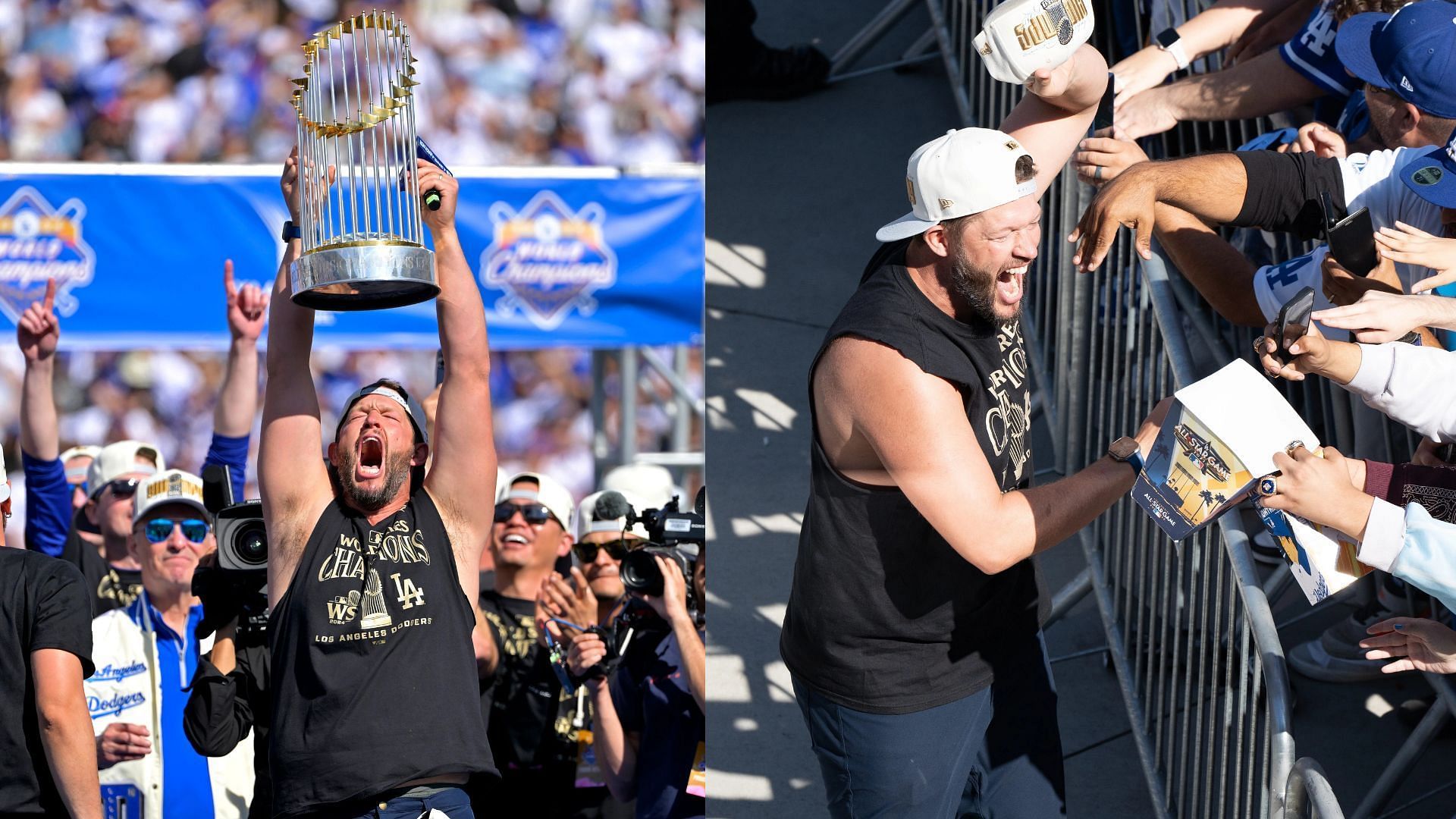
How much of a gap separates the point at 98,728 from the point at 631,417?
3.54 m

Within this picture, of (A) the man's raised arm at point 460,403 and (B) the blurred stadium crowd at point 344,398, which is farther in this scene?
(B) the blurred stadium crowd at point 344,398

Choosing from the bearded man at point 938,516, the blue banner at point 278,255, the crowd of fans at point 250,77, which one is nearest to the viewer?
the bearded man at point 938,516

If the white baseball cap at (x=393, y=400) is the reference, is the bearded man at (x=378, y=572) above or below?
below

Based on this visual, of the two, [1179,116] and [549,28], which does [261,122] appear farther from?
[1179,116]

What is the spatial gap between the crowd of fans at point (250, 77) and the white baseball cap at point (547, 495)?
191 inches

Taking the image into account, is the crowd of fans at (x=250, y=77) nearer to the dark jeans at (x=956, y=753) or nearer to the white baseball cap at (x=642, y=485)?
the white baseball cap at (x=642, y=485)

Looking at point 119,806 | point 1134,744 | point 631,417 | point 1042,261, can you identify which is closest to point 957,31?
point 1042,261

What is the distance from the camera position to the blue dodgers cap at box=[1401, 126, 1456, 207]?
2711 millimetres

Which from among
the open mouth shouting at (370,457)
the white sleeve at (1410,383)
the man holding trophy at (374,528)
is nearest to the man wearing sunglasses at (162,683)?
the man holding trophy at (374,528)

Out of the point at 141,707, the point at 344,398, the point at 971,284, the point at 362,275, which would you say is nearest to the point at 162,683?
the point at 141,707

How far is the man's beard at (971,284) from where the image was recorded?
2775 mm

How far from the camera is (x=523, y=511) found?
179 inches

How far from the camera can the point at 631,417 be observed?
7.31 meters

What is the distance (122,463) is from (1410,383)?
156 inches
